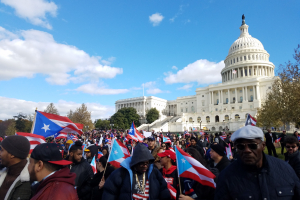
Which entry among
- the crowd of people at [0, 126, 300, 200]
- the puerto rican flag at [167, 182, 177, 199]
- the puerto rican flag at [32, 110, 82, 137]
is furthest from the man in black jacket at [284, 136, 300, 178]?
the puerto rican flag at [32, 110, 82, 137]

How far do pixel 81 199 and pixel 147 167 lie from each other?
6.44 ft

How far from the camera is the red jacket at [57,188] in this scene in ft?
6.55

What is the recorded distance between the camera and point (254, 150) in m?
2.07

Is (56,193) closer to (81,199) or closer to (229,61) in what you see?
(81,199)

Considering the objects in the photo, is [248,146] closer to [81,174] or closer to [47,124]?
[81,174]

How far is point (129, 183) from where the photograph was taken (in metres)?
3.01

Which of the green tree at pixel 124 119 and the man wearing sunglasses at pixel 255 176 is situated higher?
the green tree at pixel 124 119

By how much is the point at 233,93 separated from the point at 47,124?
2958 inches

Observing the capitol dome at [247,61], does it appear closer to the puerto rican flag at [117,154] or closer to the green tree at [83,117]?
the green tree at [83,117]

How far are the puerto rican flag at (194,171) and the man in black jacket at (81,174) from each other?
6.93 feet

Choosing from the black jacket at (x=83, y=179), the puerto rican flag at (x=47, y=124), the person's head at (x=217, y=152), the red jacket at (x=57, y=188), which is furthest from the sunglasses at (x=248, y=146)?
the puerto rican flag at (x=47, y=124)

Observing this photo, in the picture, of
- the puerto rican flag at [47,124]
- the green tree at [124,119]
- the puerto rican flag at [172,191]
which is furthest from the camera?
the green tree at [124,119]

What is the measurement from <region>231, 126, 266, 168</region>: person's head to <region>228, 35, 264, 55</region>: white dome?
88164 millimetres

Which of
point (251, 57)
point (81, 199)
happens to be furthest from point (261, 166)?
point (251, 57)
